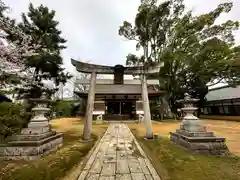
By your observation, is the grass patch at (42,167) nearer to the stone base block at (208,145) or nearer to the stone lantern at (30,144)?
the stone lantern at (30,144)

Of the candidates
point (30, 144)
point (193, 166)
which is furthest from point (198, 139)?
point (30, 144)

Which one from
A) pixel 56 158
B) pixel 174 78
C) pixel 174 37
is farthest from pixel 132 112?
pixel 56 158

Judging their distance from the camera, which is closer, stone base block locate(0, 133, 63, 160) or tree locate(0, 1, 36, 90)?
stone base block locate(0, 133, 63, 160)

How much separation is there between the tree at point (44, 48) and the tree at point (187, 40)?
973cm

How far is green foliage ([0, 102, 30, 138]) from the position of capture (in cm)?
414

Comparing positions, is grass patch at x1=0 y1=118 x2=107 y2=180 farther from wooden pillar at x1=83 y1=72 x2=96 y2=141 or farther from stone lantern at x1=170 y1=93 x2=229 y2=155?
stone lantern at x1=170 y1=93 x2=229 y2=155

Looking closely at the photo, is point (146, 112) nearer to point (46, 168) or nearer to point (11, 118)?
point (46, 168)

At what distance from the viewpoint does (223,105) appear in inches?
976

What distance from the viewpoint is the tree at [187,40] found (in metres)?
17.0

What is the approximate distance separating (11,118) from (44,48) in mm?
9051

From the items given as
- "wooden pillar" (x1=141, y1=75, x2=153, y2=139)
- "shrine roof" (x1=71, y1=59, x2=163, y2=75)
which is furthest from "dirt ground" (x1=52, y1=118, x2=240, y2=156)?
"shrine roof" (x1=71, y1=59, x2=163, y2=75)

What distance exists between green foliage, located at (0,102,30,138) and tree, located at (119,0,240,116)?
15.5 m

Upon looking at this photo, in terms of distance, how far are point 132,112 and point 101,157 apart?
14995mm

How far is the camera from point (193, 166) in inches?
140
